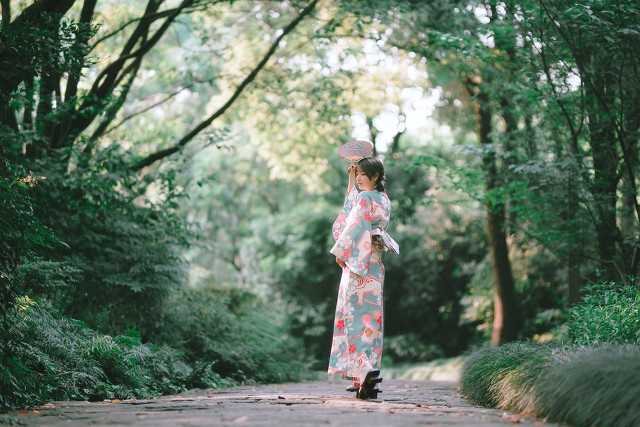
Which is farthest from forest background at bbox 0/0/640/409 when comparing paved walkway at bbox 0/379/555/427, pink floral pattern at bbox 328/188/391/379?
pink floral pattern at bbox 328/188/391/379

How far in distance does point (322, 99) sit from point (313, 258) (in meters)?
7.56

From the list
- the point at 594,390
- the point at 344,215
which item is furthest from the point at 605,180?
the point at 594,390

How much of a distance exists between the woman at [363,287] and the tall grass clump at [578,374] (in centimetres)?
99

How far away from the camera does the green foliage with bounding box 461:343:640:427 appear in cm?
340

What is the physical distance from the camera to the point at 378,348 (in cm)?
518

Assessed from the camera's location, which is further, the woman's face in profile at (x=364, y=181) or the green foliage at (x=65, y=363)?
the woman's face in profile at (x=364, y=181)

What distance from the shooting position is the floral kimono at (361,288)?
516 centimetres

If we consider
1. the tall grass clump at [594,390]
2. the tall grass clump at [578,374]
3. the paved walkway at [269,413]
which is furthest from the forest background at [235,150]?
the tall grass clump at [594,390]

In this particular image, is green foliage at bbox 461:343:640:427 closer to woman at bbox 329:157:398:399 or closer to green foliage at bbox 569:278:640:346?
green foliage at bbox 569:278:640:346

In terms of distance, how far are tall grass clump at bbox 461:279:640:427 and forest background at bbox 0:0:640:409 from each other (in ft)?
5.02

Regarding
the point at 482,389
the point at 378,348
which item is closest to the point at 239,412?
the point at 378,348

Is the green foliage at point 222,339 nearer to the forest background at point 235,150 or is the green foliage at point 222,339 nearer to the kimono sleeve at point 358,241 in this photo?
the forest background at point 235,150

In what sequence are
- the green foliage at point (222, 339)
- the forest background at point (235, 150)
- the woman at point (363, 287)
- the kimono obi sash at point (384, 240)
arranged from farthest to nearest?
the green foliage at point (222, 339), the forest background at point (235, 150), the kimono obi sash at point (384, 240), the woman at point (363, 287)

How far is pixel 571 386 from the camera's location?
3.65 metres
